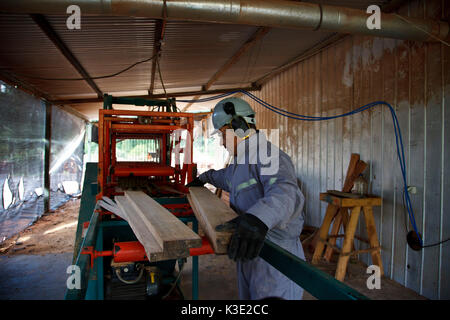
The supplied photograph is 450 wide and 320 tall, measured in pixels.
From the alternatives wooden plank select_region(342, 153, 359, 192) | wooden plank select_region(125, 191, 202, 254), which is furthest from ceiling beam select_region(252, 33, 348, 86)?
wooden plank select_region(125, 191, 202, 254)

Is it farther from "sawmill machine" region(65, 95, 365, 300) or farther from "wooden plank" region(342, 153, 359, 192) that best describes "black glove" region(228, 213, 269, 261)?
"wooden plank" region(342, 153, 359, 192)

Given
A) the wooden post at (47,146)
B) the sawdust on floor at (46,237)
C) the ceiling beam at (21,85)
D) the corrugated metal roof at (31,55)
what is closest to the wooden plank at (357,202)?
the corrugated metal roof at (31,55)

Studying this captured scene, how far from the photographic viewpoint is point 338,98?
5.19 meters

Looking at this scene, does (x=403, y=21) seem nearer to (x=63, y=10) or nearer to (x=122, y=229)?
(x=63, y=10)

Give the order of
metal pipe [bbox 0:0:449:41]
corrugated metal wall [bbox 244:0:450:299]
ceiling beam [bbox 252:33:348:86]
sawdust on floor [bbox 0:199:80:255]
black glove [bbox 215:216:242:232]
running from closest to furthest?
black glove [bbox 215:216:242:232], metal pipe [bbox 0:0:449:41], corrugated metal wall [bbox 244:0:450:299], ceiling beam [bbox 252:33:348:86], sawdust on floor [bbox 0:199:80:255]

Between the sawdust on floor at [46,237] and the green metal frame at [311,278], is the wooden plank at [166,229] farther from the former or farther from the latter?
the sawdust on floor at [46,237]

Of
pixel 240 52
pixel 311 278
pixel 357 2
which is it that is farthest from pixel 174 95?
pixel 311 278

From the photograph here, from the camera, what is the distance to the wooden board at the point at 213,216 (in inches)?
55.7

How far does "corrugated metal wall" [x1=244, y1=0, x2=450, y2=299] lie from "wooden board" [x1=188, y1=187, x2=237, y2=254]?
9.42ft

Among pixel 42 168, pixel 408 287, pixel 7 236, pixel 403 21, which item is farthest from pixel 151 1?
pixel 42 168

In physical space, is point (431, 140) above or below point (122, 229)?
above

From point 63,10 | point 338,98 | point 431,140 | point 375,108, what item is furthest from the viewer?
point 338,98

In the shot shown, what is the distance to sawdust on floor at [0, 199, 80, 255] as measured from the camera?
535 centimetres

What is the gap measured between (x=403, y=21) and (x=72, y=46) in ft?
15.4
